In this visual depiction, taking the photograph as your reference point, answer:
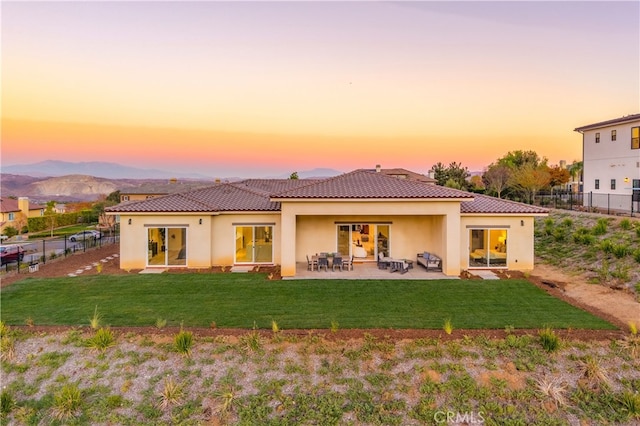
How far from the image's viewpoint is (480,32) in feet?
74.1

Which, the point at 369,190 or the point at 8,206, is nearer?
the point at 369,190

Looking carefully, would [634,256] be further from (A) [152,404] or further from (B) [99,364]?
(B) [99,364]

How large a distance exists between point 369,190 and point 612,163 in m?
27.4

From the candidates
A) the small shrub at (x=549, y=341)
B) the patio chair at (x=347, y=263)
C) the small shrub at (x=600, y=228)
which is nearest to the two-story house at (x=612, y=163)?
the small shrub at (x=600, y=228)

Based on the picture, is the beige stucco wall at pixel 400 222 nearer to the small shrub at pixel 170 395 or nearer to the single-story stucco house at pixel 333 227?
the single-story stucco house at pixel 333 227

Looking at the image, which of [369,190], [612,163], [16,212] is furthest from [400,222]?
[16,212]

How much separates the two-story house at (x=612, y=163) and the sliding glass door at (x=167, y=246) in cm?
3178

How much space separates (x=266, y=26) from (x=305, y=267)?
18.2m

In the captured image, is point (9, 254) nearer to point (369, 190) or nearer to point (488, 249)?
point (369, 190)

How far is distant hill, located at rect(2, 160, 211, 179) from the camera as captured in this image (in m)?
145

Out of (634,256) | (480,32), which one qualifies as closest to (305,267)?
(634,256)

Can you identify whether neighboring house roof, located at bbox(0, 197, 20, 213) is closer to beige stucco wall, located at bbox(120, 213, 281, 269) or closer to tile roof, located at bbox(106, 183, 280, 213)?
beige stucco wall, located at bbox(120, 213, 281, 269)

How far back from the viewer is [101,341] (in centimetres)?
881

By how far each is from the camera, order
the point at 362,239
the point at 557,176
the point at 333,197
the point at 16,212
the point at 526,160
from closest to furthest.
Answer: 1. the point at 333,197
2. the point at 362,239
3. the point at 16,212
4. the point at 557,176
5. the point at 526,160
